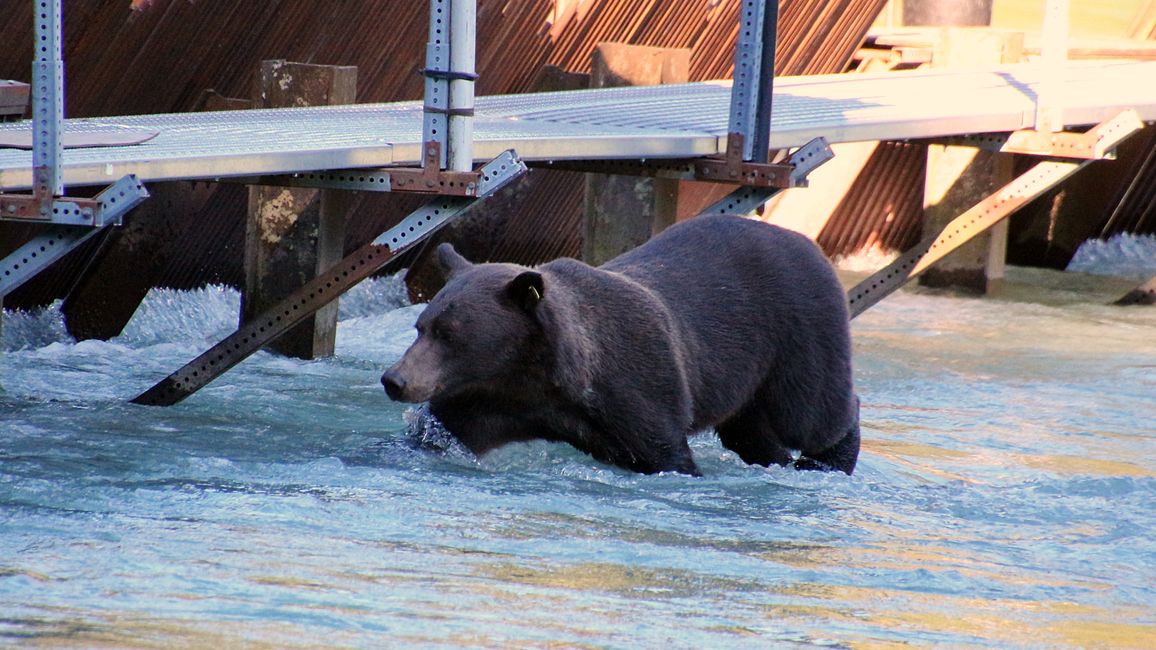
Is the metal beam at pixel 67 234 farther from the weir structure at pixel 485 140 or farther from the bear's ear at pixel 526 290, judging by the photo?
the bear's ear at pixel 526 290

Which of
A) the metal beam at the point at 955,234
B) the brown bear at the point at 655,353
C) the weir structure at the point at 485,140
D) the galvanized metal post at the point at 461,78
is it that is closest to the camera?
the weir structure at the point at 485,140

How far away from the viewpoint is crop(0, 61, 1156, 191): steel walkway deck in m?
6.36

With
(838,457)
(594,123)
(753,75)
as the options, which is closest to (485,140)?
(594,123)

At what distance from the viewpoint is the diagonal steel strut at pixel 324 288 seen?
696cm

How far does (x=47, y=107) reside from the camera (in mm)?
5672

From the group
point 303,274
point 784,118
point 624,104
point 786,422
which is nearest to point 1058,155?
point 784,118

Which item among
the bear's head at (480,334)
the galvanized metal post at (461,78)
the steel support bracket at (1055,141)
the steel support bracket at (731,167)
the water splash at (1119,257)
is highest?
the galvanized metal post at (461,78)

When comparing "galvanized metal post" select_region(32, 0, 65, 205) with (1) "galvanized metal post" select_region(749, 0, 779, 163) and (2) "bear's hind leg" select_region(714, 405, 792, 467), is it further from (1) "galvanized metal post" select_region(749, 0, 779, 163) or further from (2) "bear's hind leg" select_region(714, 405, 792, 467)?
(1) "galvanized metal post" select_region(749, 0, 779, 163)

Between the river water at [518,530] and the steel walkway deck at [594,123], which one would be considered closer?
the river water at [518,530]

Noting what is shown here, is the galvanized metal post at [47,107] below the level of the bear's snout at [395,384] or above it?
above

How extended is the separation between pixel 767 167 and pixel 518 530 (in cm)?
318

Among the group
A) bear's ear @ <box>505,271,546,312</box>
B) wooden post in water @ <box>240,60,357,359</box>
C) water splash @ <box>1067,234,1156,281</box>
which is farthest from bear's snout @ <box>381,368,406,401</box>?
water splash @ <box>1067,234,1156,281</box>

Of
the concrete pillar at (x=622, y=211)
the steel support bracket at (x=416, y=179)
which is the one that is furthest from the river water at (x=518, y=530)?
the concrete pillar at (x=622, y=211)

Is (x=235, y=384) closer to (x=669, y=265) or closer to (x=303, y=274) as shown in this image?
(x=303, y=274)
